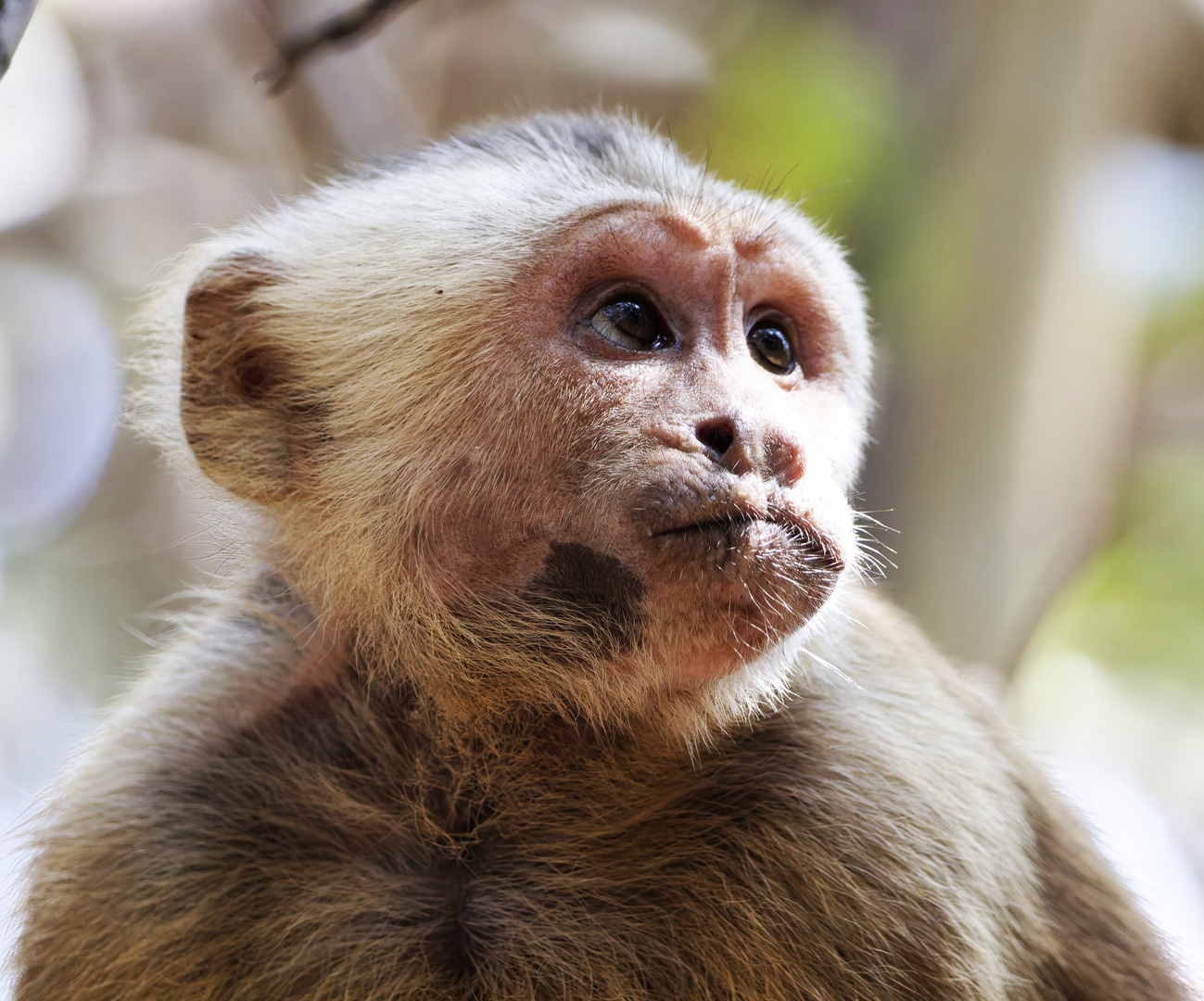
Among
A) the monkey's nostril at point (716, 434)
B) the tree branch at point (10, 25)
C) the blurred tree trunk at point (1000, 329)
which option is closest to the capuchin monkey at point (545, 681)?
the monkey's nostril at point (716, 434)

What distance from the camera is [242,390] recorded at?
3.33 m

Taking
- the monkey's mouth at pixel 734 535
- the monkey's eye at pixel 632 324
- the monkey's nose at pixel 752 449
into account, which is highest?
the monkey's eye at pixel 632 324

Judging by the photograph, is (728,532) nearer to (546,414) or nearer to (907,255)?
(546,414)

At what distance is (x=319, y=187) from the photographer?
3773mm

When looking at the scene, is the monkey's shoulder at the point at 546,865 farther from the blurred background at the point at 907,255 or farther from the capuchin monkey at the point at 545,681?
the blurred background at the point at 907,255

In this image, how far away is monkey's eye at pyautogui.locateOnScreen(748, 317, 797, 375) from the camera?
10.8 feet

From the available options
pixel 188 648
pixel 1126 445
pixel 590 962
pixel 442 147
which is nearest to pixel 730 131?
pixel 1126 445

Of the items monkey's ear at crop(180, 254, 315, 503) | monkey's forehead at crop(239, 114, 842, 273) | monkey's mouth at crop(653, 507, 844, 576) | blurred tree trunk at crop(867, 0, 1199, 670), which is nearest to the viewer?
monkey's mouth at crop(653, 507, 844, 576)

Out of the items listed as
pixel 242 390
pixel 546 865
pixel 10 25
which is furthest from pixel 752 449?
pixel 10 25

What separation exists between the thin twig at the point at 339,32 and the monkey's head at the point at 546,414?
1.37 feet

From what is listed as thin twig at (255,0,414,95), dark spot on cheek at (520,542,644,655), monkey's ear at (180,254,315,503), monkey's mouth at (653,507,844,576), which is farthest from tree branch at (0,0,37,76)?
monkey's mouth at (653,507,844,576)

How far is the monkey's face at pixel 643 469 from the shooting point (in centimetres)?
258

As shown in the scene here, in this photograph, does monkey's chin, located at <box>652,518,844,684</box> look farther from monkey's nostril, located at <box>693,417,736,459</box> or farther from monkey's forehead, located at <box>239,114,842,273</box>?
monkey's forehead, located at <box>239,114,842,273</box>

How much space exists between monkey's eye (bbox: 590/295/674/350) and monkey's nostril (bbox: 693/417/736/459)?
0.39 m
